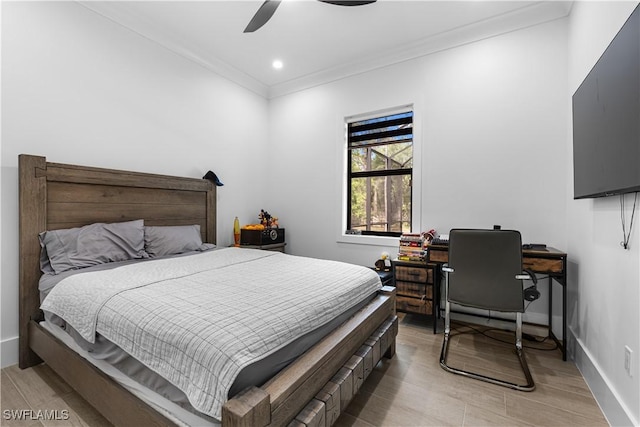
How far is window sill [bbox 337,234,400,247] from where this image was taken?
3494mm

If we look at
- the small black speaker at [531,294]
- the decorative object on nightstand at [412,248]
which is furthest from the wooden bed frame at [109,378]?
the small black speaker at [531,294]

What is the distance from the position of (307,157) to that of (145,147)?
194 cm

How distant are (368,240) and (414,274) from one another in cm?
88

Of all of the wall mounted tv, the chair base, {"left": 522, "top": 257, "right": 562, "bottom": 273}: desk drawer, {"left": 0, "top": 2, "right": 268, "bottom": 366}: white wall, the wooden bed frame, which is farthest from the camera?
{"left": 522, "top": 257, "right": 562, "bottom": 273}: desk drawer

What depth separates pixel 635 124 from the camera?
128cm

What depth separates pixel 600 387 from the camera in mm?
1718

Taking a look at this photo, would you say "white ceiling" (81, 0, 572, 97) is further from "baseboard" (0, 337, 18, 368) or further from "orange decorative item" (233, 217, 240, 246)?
"baseboard" (0, 337, 18, 368)

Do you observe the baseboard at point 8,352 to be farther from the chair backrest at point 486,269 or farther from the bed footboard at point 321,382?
the chair backrest at point 486,269

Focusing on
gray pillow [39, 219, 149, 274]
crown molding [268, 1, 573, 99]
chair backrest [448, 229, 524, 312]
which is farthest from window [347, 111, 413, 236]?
gray pillow [39, 219, 149, 274]

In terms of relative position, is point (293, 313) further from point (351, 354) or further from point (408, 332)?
point (408, 332)

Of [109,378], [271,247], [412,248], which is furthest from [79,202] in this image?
[412,248]

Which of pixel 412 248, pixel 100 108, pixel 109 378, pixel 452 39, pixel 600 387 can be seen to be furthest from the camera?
pixel 452 39

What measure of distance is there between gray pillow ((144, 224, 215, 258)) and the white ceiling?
1.96m

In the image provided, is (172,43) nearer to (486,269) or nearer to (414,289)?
(414,289)
